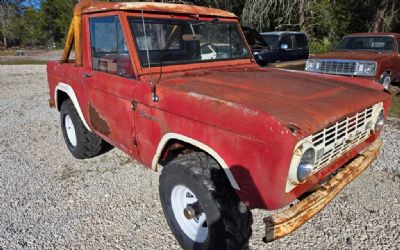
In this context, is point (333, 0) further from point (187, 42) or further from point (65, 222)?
point (65, 222)

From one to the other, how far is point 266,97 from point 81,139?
2.82 m

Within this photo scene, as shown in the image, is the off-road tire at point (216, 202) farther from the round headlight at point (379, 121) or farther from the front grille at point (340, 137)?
the round headlight at point (379, 121)

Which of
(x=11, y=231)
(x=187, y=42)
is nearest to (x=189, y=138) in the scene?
(x=187, y=42)

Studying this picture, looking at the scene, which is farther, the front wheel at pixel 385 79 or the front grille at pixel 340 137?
the front wheel at pixel 385 79

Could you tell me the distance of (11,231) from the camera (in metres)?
3.09

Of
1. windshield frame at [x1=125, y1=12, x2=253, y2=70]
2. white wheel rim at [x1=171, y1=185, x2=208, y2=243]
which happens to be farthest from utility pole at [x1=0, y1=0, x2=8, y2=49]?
white wheel rim at [x1=171, y1=185, x2=208, y2=243]

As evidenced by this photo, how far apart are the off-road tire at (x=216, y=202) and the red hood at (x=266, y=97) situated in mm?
387

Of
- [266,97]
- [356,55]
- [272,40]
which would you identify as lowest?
[266,97]

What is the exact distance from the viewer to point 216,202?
2.32 metres

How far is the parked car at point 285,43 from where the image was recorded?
1049cm

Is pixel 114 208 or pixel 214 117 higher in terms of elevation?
pixel 214 117

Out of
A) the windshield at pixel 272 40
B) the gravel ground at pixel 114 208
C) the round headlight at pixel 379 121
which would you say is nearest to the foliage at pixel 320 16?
the windshield at pixel 272 40

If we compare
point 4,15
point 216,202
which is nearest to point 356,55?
point 216,202

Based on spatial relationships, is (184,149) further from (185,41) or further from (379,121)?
(379,121)
